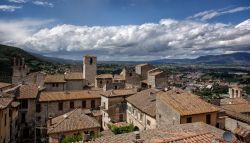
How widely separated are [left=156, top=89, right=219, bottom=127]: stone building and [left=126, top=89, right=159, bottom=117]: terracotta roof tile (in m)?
3.06

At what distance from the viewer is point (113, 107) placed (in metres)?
51.0

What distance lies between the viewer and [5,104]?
34188 millimetres

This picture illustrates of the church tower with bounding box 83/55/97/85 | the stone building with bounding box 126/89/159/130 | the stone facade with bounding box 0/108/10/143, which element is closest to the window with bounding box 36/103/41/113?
the stone facade with bounding box 0/108/10/143

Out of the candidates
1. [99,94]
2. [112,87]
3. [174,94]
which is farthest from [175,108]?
[112,87]

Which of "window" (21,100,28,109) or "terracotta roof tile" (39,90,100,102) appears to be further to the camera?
"terracotta roof tile" (39,90,100,102)

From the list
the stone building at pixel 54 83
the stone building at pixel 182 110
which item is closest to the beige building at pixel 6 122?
the stone building at pixel 54 83

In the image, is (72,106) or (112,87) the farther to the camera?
(112,87)

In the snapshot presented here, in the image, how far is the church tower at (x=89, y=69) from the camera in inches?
2987

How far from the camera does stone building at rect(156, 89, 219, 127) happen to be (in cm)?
3167

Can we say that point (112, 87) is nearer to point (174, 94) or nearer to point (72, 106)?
point (72, 106)

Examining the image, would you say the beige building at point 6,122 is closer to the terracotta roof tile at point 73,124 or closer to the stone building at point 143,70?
the terracotta roof tile at point 73,124

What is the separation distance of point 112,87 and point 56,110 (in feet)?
45.7

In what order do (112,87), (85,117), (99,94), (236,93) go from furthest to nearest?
(236,93) < (112,87) < (99,94) < (85,117)

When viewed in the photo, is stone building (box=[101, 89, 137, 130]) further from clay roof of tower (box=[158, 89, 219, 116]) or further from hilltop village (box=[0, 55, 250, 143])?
clay roof of tower (box=[158, 89, 219, 116])
